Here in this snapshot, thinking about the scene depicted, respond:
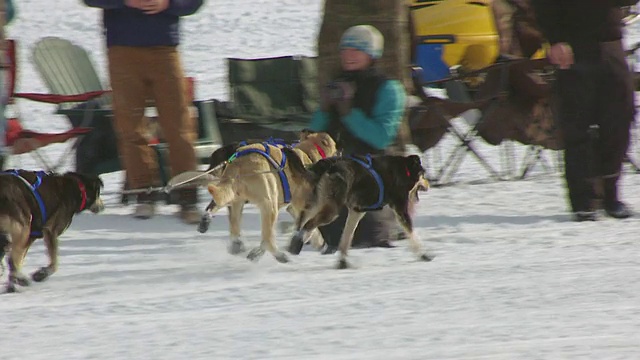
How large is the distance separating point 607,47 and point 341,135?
2.05 metres

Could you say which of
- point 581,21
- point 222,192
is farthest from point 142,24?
point 581,21

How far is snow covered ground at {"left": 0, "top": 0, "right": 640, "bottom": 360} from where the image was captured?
5301mm

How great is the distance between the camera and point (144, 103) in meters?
8.84

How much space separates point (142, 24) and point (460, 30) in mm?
5400

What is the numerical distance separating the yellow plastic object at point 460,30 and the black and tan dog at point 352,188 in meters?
5.61

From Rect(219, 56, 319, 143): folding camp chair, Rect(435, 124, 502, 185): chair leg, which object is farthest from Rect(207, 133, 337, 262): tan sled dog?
Rect(435, 124, 502, 185): chair leg

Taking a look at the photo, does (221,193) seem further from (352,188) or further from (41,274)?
(41,274)

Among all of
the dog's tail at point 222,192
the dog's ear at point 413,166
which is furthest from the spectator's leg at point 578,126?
the dog's tail at point 222,192

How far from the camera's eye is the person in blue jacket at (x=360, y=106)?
295 inches

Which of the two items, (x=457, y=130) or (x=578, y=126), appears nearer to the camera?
(x=578, y=126)

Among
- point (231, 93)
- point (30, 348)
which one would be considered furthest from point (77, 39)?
point (30, 348)

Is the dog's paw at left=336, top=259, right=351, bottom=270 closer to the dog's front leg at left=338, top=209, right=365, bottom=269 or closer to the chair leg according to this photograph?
the dog's front leg at left=338, top=209, right=365, bottom=269

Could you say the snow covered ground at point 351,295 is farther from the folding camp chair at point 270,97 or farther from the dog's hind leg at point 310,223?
the folding camp chair at point 270,97

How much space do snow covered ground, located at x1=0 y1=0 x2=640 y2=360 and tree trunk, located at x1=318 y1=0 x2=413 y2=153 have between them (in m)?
1.17
